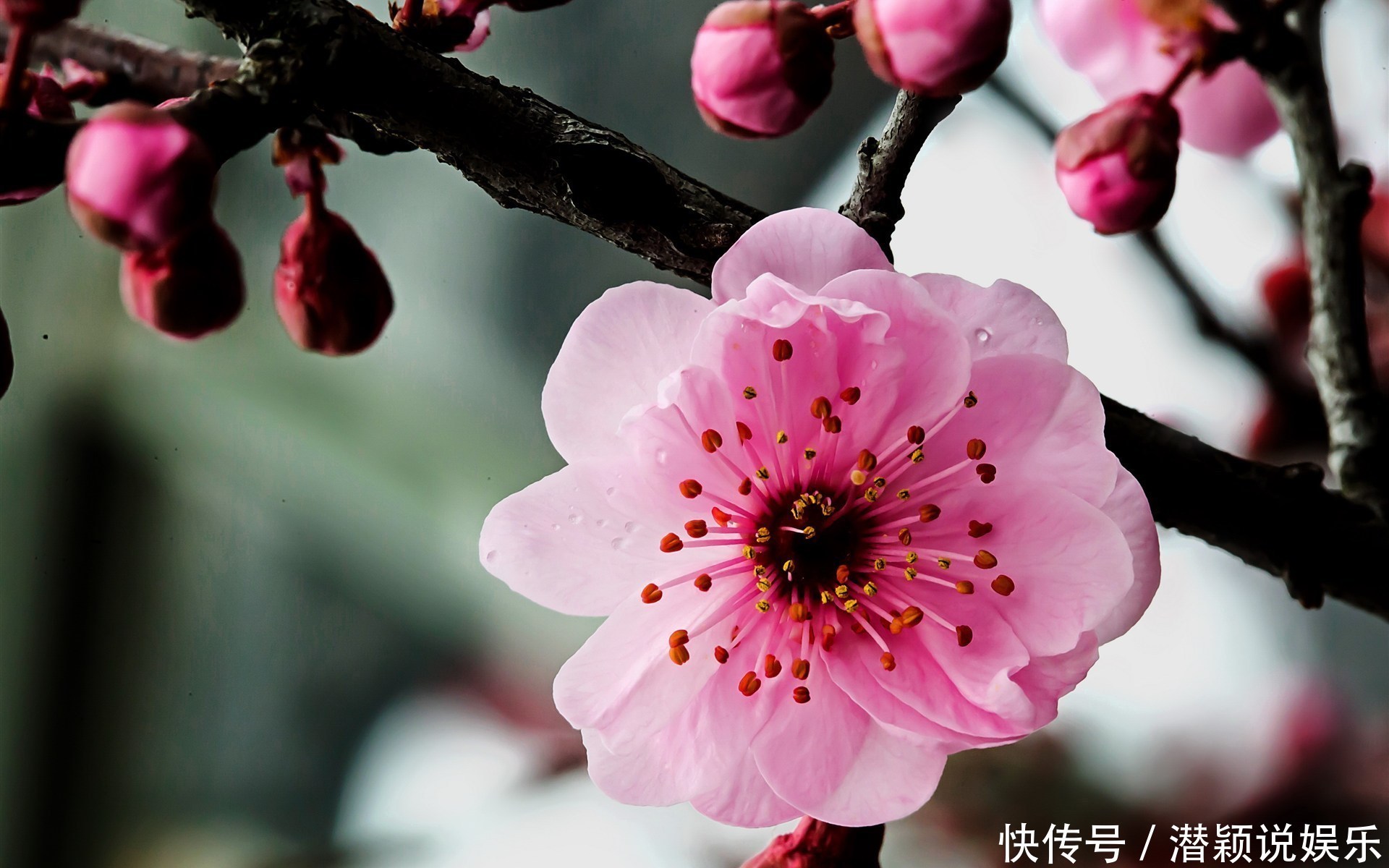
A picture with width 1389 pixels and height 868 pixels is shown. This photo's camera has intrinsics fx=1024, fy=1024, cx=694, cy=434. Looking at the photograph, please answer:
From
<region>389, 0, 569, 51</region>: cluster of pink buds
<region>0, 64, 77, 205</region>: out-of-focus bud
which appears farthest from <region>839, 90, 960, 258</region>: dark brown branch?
<region>0, 64, 77, 205</region>: out-of-focus bud

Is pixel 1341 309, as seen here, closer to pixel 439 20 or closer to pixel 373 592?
pixel 439 20

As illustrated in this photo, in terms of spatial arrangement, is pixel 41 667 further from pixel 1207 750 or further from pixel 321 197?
pixel 1207 750

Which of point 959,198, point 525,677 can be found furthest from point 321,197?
point 525,677

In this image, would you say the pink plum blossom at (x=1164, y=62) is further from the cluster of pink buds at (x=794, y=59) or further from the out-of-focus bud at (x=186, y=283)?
the out-of-focus bud at (x=186, y=283)

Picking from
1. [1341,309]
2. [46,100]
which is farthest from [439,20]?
[1341,309]

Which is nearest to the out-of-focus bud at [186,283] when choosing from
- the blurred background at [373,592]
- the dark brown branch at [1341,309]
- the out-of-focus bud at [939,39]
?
the out-of-focus bud at [939,39]
